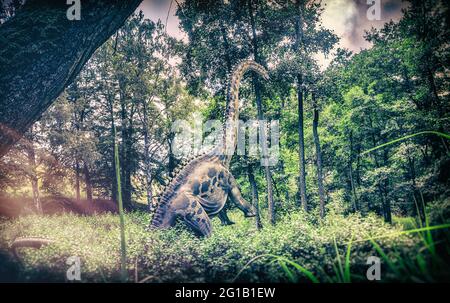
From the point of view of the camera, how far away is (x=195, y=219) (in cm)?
479

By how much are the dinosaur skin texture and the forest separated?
226 mm

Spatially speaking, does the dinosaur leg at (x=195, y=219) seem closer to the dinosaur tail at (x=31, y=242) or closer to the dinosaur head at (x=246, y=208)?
the dinosaur head at (x=246, y=208)

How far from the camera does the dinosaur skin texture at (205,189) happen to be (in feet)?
15.8

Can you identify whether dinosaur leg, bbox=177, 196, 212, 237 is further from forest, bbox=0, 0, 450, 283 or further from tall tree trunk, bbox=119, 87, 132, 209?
tall tree trunk, bbox=119, 87, 132, 209

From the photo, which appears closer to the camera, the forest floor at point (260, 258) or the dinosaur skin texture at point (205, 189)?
the forest floor at point (260, 258)

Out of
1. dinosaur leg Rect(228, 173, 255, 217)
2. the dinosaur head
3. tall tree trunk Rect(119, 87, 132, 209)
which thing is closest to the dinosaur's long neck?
dinosaur leg Rect(228, 173, 255, 217)

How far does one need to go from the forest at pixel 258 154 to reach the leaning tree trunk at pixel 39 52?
0.36 m

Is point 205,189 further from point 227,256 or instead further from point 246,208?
point 227,256

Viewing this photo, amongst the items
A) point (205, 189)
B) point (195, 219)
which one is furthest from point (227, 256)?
point (205, 189)

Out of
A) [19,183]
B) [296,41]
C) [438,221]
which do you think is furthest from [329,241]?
[19,183]

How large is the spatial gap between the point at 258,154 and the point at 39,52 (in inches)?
425

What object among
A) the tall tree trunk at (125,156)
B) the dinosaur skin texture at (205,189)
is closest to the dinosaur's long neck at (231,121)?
the dinosaur skin texture at (205,189)

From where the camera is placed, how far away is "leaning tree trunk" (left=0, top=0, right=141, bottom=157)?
102 inches
